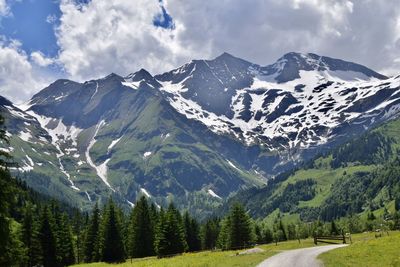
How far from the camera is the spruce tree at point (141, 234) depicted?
98750 mm

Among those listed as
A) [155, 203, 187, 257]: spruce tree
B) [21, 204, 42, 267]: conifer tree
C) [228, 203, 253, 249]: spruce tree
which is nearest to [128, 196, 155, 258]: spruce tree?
[155, 203, 187, 257]: spruce tree

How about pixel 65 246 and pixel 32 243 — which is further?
pixel 65 246

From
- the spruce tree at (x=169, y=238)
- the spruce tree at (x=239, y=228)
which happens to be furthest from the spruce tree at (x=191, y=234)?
the spruce tree at (x=169, y=238)

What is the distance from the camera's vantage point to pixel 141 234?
100000 millimetres

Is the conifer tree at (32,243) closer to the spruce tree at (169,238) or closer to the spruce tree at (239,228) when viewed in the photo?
the spruce tree at (169,238)

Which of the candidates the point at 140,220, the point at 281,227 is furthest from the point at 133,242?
the point at 281,227

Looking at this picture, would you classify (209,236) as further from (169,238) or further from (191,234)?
(169,238)

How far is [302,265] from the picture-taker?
3494cm

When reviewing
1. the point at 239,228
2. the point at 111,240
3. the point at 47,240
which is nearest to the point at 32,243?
the point at 47,240

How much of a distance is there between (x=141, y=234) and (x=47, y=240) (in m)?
21.4

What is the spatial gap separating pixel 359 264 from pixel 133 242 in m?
71.2

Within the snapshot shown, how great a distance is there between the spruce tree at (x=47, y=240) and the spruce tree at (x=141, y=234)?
18020mm

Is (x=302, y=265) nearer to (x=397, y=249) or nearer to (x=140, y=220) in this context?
(x=397, y=249)

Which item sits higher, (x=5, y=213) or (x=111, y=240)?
(x=111, y=240)
